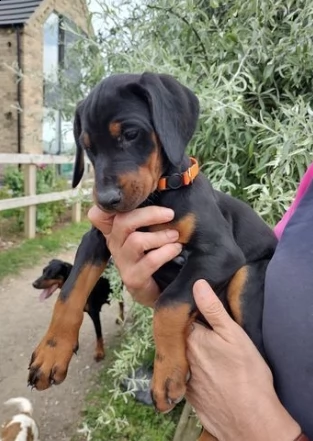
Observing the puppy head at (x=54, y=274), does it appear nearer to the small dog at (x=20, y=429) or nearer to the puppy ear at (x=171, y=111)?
the small dog at (x=20, y=429)

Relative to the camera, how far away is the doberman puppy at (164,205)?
1442mm

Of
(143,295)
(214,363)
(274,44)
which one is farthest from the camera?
(274,44)

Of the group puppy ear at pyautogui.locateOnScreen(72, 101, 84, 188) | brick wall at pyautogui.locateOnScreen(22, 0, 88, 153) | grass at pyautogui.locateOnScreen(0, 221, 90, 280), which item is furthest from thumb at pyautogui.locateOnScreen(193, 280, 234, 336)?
brick wall at pyautogui.locateOnScreen(22, 0, 88, 153)

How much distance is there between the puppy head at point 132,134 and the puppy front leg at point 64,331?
0.32 metres

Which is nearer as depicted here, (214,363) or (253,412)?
(253,412)

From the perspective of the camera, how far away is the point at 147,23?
302 centimetres

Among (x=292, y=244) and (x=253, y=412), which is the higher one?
(x=292, y=244)

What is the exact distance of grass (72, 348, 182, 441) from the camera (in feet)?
11.0

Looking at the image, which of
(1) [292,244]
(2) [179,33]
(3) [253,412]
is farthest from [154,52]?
(3) [253,412]

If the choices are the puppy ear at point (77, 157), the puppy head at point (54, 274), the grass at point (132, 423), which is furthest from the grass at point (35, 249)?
the puppy ear at point (77, 157)

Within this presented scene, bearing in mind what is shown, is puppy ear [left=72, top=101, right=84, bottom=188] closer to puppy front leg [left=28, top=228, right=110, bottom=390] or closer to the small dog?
puppy front leg [left=28, top=228, right=110, bottom=390]

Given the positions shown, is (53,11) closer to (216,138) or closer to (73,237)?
(73,237)

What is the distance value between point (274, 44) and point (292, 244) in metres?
1.57

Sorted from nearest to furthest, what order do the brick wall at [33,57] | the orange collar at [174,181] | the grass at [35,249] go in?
the orange collar at [174,181]
the grass at [35,249]
the brick wall at [33,57]
